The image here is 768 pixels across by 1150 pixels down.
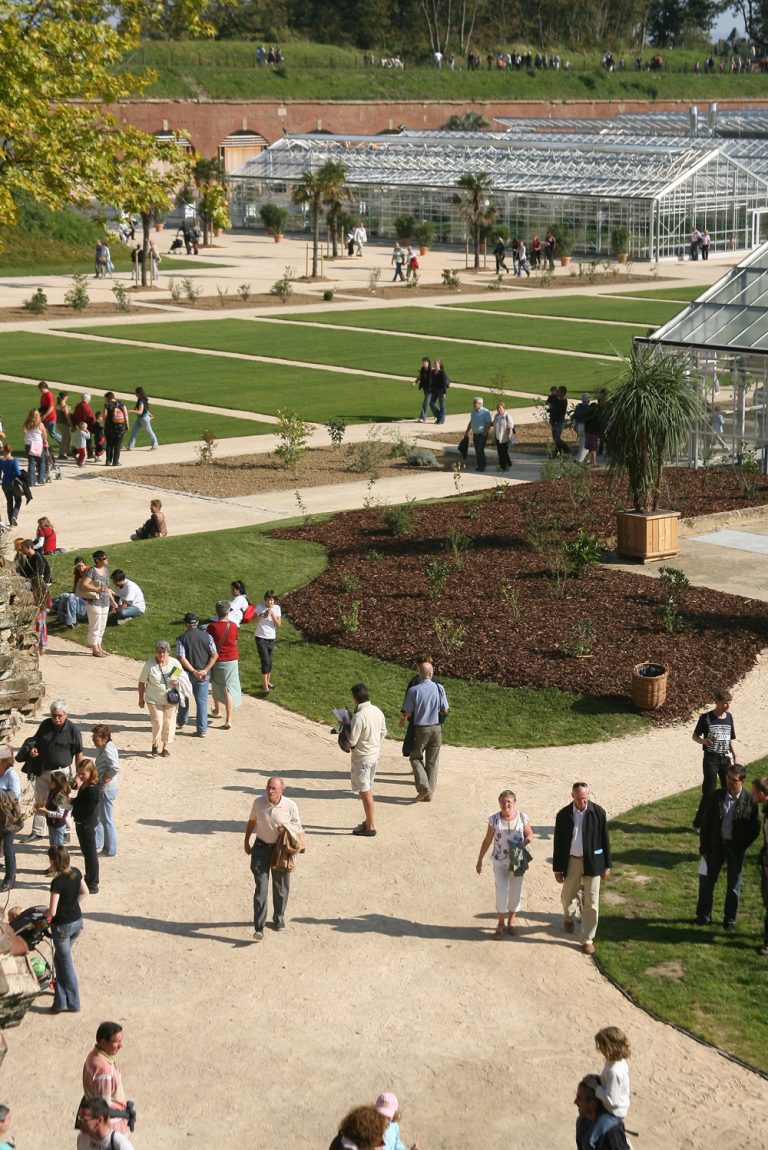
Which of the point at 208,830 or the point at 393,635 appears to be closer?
the point at 208,830

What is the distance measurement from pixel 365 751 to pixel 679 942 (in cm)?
324

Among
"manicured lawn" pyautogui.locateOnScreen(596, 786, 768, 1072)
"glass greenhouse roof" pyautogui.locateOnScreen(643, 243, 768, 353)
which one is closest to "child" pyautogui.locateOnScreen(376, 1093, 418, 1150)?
"manicured lawn" pyautogui.locateOnScreen(596, 786, 768, 1072)

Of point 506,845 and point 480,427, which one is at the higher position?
point 480,427

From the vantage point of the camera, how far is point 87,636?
65.9ft

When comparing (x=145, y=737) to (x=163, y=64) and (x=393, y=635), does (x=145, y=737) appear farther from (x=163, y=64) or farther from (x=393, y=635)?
(x=163, y=64)

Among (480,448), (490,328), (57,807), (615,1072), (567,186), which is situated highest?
(567,186)

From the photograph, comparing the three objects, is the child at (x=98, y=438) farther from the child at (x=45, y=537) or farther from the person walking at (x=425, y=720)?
the person walking at (x=425, y=720)

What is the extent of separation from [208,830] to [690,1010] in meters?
4.77

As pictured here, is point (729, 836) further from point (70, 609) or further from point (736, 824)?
point (70, 609)

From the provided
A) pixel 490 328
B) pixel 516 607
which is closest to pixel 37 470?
pixel 516 607

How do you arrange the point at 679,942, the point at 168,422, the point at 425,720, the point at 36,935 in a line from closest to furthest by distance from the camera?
the point at 36,935 < the point at 679,942 < the point at 425,720 < the point at 168,422

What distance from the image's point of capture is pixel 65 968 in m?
11.5

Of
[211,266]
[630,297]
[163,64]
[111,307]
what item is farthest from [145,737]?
[163,64]

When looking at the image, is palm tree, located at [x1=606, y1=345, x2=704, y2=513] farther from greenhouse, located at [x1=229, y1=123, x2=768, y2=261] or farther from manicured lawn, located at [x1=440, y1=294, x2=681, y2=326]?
greenhouse, located at [x1=229, y1=123, x2=768, y2=261]
